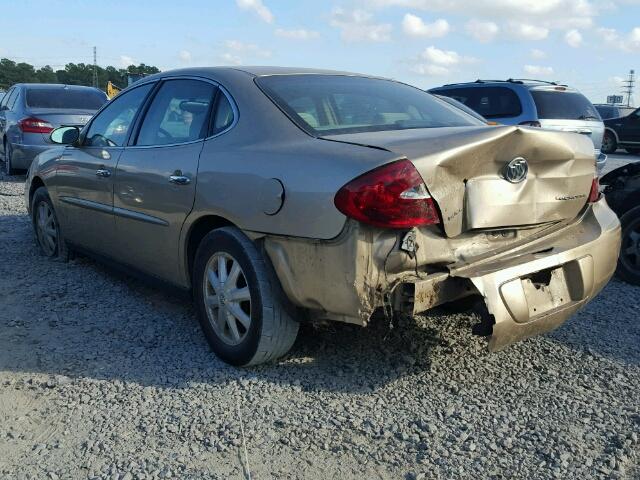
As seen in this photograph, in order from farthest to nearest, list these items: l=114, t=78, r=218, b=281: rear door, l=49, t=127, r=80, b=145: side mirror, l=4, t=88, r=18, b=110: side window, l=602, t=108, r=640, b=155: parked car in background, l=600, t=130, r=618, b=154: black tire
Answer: l=600, t=130, r=618, b=154: black tire, l=602, t=108, r=640, b=155: parked car in background, l=4, t=88, r=18, b=110: side window, l=49, t=127, r=80, b=145: side mirror, l=114, t=78, r=218, b=281: rear door

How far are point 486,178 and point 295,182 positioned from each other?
87 centimetres

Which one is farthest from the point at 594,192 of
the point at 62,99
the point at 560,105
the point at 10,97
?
the point at 10,97

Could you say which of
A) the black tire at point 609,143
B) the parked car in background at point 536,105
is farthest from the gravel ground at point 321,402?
the black tire at point 609,143

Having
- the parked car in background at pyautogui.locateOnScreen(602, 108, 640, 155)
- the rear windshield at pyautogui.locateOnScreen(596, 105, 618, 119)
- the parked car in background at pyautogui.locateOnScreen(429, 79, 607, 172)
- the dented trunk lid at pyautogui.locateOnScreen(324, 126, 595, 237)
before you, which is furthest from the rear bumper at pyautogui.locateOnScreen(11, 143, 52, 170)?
the rear windshield at pyautogui.locateOnScreen(596, 105, 618, 119)

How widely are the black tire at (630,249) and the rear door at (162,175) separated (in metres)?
3.36

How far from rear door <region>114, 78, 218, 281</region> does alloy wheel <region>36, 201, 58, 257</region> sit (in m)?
1.51

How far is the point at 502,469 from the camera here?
2.54 m

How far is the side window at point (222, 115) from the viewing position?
3578 mm

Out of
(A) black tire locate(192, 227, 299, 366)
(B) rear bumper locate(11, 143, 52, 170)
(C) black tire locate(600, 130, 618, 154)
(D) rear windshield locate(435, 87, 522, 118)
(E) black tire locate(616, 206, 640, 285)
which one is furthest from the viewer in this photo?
(C) black tire locate(600, 130, 618, 154)

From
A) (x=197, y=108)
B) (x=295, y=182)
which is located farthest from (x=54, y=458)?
(x=197, y=108)

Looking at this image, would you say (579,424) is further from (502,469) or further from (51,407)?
(51,407)

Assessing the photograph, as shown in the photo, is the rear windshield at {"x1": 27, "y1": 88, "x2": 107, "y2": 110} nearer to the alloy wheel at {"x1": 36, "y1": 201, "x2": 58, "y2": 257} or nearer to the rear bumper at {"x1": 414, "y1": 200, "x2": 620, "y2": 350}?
the alloy wheel at {"x1": 36, "y1": 201, "x2": 58, "y2": 257}

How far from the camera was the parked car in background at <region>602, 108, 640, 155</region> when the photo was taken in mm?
20312

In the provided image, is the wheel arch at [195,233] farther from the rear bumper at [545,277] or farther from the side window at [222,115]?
the rear bumper at [545,277]
